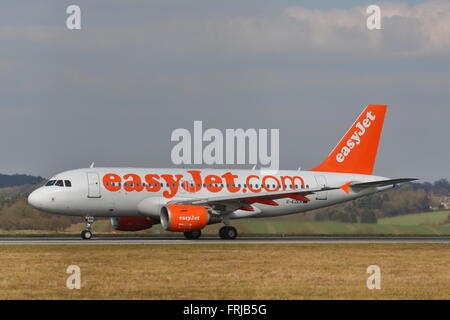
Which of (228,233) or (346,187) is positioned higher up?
(346,187)

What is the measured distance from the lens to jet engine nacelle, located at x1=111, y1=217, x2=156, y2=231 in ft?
145

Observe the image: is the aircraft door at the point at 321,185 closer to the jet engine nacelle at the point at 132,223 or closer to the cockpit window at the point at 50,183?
the jet engine nacelle at the point at 132,223

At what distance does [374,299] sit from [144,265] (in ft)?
30.3

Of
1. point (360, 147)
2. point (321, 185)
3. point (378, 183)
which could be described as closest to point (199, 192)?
point (321, 185)

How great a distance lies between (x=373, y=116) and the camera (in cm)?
5084

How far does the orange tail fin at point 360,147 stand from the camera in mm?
49578

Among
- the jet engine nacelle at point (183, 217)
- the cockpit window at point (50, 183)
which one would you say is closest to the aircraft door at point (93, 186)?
the cockpit window at point (50, 183)

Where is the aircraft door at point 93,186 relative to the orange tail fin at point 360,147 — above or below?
below

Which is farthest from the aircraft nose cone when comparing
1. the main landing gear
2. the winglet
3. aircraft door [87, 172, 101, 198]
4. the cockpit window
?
the winglet

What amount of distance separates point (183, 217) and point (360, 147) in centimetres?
1441

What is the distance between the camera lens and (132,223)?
4444cm

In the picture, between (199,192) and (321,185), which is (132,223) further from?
(321,185)

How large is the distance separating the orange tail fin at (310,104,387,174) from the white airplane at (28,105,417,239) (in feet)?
0.19

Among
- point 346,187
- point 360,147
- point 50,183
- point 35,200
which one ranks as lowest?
point 35,200
